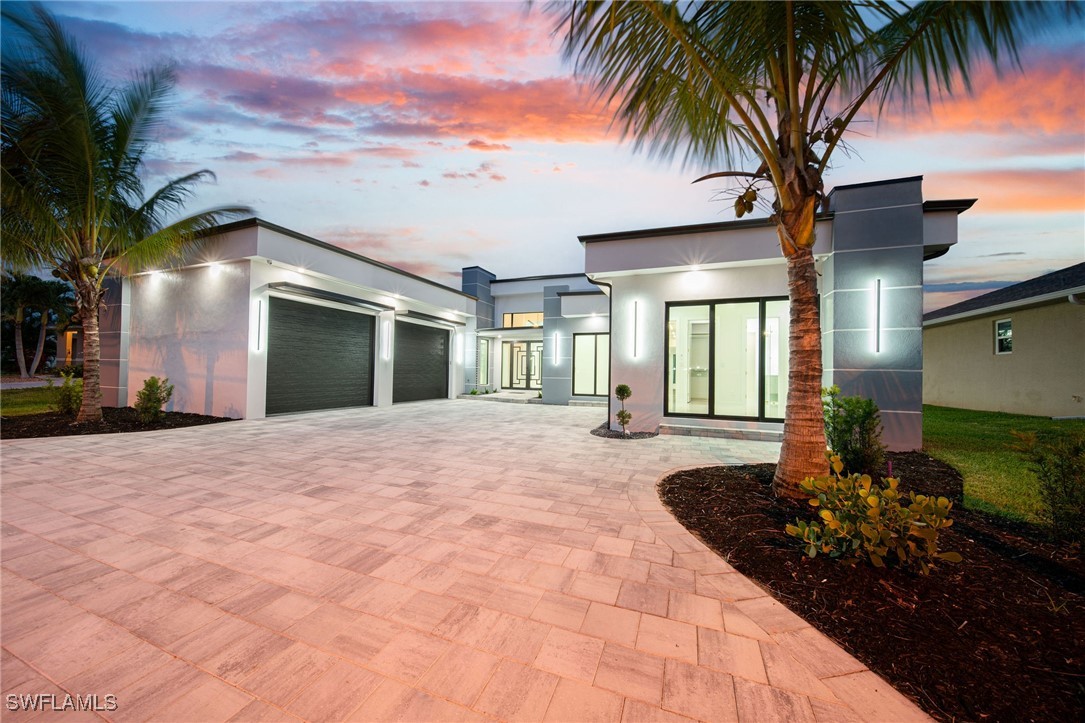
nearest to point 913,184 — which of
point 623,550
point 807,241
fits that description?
point 807,241

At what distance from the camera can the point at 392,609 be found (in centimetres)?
239

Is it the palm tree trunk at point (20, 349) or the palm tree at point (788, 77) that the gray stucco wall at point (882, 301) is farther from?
the palm tree trunk at point (20, 349)

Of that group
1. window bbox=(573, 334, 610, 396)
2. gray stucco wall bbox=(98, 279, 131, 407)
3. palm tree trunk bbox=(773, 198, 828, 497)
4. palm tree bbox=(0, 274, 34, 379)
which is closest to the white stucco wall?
gray stucco wall bbox=(98, 279, 131, 407)

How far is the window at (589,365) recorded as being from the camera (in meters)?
16.3

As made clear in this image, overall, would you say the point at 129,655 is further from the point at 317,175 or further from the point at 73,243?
the point at 317,175

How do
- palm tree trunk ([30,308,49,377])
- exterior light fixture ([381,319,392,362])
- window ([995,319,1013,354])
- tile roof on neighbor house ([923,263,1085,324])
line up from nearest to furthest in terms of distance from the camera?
tile roof on neighbor house ([923,263,1085,324]) → window ([995,319,1013,354]) → exterior light fixture ([381,319,392,362]) → palm tree trunk ([30,308,49,377])

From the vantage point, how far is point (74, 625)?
2.22 m

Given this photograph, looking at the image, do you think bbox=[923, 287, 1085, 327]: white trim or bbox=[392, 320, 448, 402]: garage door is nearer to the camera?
bbox=[923, 287, 1085, 327]: white trim

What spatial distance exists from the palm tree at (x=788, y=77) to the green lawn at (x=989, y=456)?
1755 mm

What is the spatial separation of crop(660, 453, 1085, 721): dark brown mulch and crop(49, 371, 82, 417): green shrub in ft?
46.2

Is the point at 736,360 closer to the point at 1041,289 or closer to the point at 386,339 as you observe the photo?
the point at 1041,289

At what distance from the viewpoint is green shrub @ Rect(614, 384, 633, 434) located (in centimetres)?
867

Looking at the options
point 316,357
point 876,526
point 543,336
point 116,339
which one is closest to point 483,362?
point 543,336

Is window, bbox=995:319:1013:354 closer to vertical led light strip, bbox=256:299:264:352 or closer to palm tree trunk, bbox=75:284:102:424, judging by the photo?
vertical led light strip, bbox=256:299:264:352
